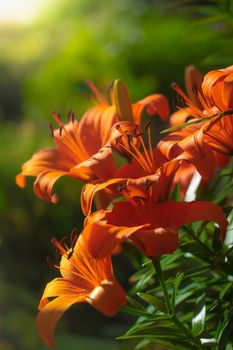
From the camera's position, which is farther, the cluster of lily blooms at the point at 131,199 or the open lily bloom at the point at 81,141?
the open lily bloom at the point at 81,141

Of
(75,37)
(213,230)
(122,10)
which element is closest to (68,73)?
(75,37)

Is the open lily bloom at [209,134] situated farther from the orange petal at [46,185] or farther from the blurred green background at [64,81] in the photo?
the blurred green background at [64,81]

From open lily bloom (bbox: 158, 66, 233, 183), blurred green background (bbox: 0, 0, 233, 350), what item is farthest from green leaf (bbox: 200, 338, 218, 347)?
blurred green background (bbox: 0, 0, 233, 350)

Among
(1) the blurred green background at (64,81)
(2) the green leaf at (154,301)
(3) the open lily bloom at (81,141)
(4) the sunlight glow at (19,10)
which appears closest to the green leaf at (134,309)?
(2) the green leaf at (154,301)

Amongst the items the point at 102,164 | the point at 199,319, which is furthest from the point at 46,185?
the point at 199,319

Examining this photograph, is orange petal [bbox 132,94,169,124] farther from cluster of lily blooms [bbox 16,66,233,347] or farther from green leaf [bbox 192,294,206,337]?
green leaf [bbox 192,294,206,337]

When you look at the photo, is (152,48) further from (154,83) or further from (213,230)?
(213,230)
